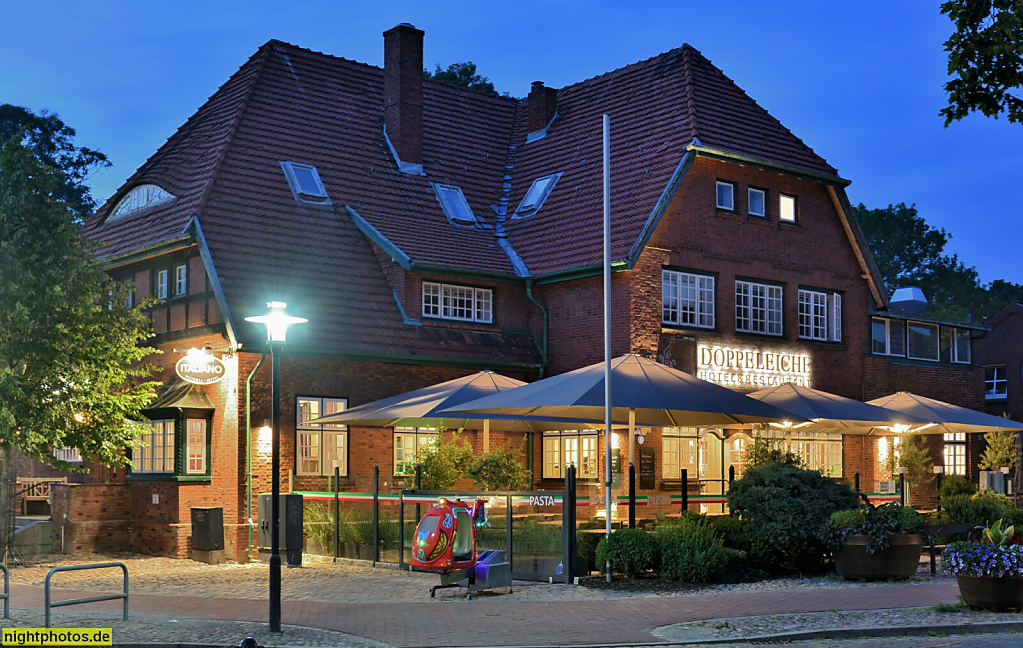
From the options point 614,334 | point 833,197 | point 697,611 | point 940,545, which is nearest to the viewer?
point 697,611

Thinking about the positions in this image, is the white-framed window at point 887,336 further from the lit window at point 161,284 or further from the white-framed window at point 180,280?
the lit window at point 161,284

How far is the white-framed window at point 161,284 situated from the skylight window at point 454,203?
7.00 m

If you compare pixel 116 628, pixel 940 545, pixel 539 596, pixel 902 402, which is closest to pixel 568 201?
pixel 902 402

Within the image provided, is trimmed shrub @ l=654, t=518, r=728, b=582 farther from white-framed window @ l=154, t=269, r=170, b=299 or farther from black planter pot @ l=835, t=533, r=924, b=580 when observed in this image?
white-framed window @ l=154, t=269, r=170, b=299

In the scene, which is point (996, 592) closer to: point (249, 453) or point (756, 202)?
point (249, 453)

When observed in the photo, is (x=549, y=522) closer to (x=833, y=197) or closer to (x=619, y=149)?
(x=619, y=149)

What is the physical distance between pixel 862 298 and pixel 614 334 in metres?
8.76

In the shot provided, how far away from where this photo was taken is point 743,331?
→ 2869 centimetres

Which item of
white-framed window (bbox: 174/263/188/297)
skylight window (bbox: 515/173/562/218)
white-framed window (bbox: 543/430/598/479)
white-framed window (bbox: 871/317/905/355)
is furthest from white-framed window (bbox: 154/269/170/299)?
white-framed window (bbox: 871/317/905/355)

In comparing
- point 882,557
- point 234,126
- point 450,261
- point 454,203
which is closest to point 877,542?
point 882,557

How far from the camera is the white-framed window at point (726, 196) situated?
28594mm

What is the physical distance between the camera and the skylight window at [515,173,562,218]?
3025cm

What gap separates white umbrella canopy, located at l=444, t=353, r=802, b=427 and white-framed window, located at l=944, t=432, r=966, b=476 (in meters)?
16.9

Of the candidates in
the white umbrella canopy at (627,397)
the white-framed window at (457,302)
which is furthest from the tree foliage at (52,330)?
the white umbrella canopy at (627,397)
